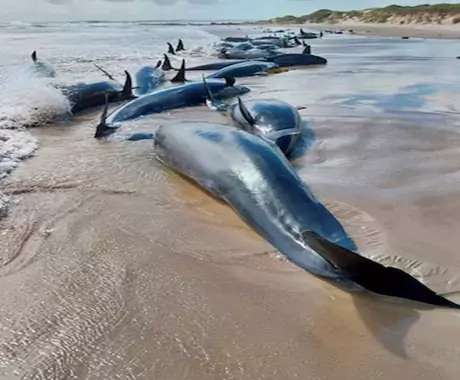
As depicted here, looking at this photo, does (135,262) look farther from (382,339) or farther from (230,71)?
(230,71)

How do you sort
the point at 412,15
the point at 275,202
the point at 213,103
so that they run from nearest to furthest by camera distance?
the point at 275,202
the point at 213,103
the point at 412,15

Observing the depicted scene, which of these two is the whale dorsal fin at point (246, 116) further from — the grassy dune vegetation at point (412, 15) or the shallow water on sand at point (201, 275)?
the grassy dune vegetation at point (412, 15)

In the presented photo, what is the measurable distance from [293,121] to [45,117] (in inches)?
118

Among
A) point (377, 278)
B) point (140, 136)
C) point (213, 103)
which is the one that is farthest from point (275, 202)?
point (213, 103)

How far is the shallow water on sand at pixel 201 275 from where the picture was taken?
6.57 feet

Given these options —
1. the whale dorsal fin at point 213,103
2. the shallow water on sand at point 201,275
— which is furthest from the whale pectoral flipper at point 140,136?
the whale dorsal fin at point 213,103

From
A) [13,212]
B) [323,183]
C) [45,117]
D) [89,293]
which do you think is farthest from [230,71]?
[89,293]

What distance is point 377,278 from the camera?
7.41ft

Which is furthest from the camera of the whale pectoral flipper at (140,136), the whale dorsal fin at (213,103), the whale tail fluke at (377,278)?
the whale dorsal fin at (213,103)

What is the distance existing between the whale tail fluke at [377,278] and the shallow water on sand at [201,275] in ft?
0.18

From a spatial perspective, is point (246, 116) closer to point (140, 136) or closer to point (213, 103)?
point (140, 136)

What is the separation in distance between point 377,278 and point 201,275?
2.83 feet

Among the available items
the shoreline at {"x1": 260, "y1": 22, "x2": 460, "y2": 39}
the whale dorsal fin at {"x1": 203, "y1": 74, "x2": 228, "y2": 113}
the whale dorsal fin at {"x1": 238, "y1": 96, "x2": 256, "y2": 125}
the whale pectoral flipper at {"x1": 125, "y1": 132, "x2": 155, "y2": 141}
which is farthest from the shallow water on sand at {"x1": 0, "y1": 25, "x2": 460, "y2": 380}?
the shoreline at {"x1": 260, "y1": 22, "x2": 460, "y2": 39}

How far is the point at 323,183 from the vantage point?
13.0 feet
